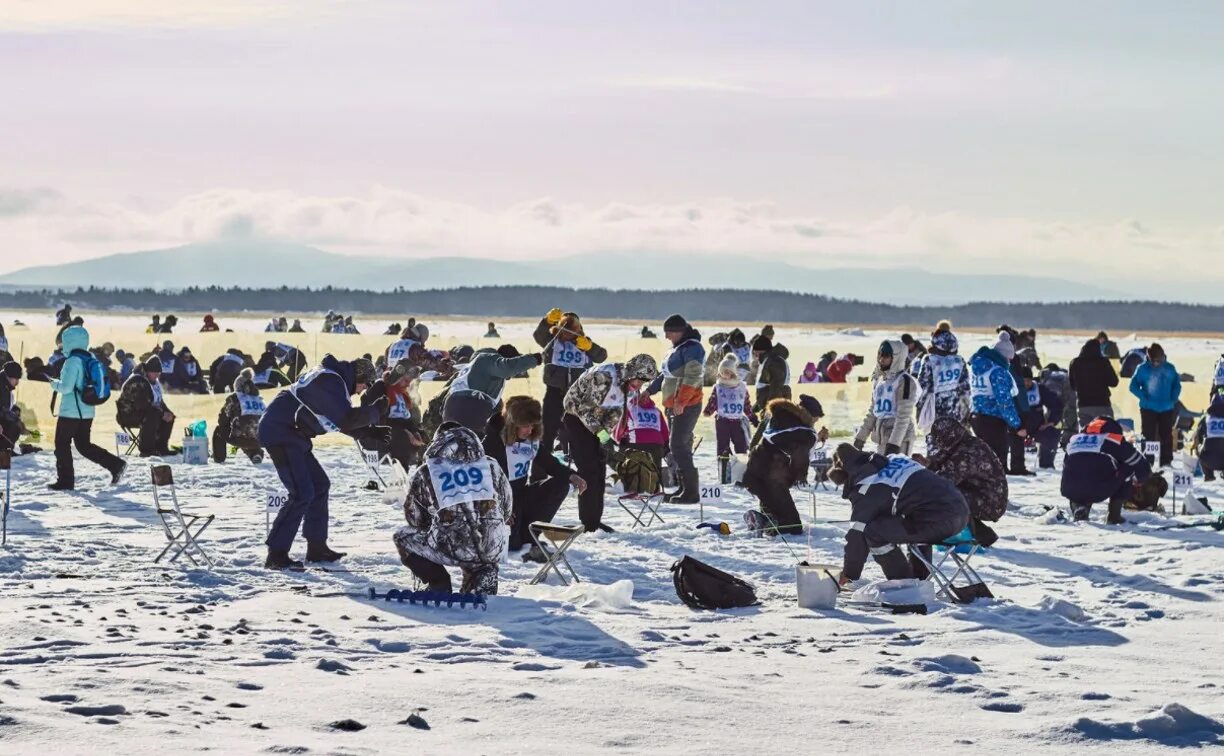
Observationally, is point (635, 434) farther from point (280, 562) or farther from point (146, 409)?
point (146, 409)

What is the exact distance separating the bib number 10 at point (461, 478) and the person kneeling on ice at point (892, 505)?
2015mm

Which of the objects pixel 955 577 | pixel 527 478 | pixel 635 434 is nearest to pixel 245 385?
pixel 635 434

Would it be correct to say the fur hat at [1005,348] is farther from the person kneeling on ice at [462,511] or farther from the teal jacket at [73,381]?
A: the teal jacket at [73,381]

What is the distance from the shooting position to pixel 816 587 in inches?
357

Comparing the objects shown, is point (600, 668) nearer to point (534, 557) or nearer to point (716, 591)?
point (716, 591)

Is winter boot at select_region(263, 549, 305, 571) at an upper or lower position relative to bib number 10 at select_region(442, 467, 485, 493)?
lower

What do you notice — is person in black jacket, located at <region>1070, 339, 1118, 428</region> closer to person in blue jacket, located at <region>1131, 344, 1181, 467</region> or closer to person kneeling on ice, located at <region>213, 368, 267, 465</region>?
person in blue jacket, located at <region>1131, 344, 1181, 467</region>

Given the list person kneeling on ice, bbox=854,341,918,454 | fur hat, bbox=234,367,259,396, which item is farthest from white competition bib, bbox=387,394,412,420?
person kneeling on ice, bbox=854,341,918,454

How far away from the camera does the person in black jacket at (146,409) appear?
18219 mm

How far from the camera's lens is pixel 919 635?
8250 mm

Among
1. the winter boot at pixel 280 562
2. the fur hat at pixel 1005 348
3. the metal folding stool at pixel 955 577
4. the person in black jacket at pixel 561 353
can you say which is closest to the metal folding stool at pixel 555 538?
the winter boot at pixel 280 562

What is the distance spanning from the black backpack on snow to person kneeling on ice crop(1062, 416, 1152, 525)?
4733mm

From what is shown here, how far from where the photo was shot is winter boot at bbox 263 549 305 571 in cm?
1023

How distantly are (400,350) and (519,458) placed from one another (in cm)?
790
